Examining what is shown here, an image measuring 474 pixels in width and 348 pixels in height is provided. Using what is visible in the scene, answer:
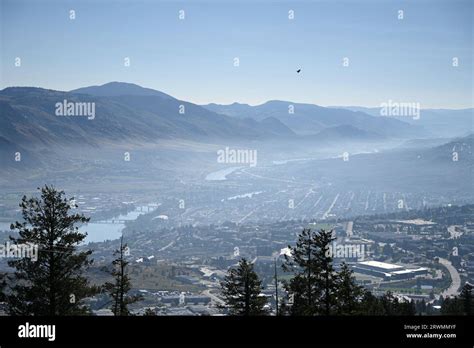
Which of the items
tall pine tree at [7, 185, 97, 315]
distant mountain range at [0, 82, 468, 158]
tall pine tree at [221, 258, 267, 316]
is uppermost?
distant mountain range at [0, 82, 468, 158]

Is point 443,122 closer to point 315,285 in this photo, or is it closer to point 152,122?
point 152,122

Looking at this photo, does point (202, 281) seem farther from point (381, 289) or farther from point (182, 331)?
point (182, 331)

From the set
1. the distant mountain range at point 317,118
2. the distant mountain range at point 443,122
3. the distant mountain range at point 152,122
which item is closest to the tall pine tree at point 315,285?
the distant mountain range at point 152,122

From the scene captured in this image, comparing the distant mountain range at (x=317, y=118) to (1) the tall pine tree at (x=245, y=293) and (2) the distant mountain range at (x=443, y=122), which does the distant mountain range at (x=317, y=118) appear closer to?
(2) the distant mountain range at (x=443, y=122)

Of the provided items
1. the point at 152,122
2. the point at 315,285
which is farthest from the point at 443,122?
the point at 315,285

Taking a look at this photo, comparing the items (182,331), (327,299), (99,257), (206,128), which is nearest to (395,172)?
(206,128)

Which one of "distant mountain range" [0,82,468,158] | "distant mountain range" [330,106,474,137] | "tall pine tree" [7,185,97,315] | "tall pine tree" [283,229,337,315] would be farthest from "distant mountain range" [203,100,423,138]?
"tall pine tree" [7,185,97,315]

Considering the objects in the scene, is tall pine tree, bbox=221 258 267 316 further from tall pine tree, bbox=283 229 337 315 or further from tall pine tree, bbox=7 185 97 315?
tall pine tree, bbox=7 185 97 315

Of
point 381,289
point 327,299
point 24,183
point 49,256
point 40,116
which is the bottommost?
point 381,289
